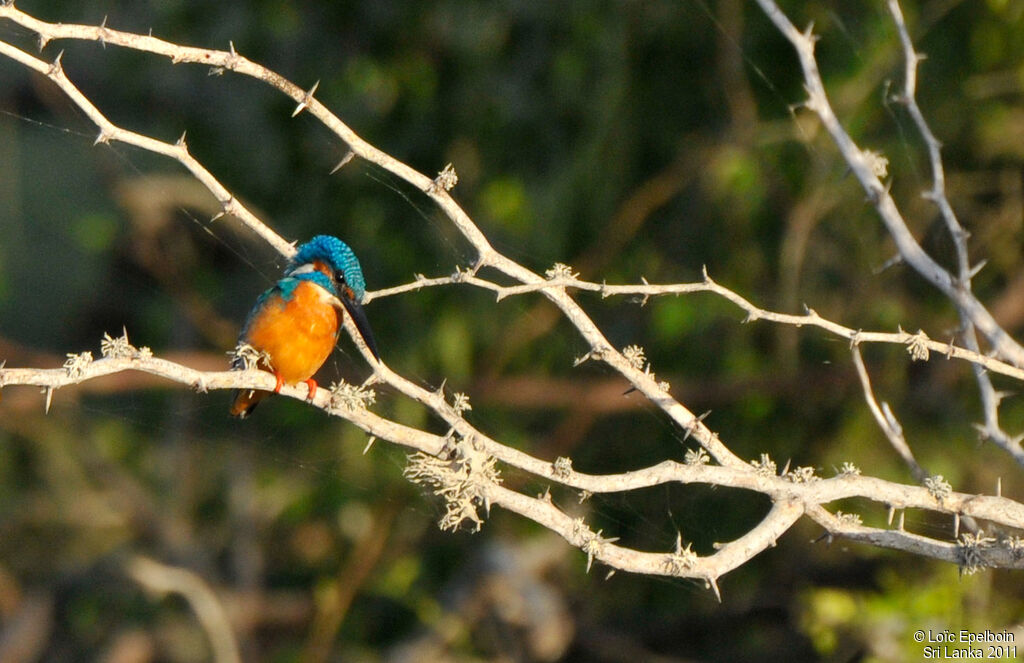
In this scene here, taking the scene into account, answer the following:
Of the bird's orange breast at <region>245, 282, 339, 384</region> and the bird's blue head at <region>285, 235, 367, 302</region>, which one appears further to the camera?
the bird's blue head at <region>285, 235, 367, 302</region>

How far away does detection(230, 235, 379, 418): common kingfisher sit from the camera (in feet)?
10.1

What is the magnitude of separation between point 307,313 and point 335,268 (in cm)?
16

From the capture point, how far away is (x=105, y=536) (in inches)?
269

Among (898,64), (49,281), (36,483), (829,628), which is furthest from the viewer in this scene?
(49,281)

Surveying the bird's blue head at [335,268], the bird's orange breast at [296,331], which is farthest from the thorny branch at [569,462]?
the bird's blue head at [335,268]

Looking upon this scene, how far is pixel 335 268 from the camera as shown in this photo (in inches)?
129

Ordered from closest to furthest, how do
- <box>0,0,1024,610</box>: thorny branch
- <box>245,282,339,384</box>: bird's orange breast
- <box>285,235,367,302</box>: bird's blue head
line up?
<box>0,0,1024,610</box>: thorny branch < <box>245,282,339,384</box>: bird's orange breast < <box>285,235,367,302</box>: bird's blue head

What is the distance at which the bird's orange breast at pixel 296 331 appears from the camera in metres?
3.07

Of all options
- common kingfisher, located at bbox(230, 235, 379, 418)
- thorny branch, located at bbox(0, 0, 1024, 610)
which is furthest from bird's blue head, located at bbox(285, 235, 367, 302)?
thorny branch, located at bbox(0, 0, 1024, 610)

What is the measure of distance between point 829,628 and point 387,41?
303 cm

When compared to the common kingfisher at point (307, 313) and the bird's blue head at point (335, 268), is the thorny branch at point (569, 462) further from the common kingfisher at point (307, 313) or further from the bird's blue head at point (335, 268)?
the bird's blue head at point (335, 268)

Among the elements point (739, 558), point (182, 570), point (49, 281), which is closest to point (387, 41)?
point (182, 570)

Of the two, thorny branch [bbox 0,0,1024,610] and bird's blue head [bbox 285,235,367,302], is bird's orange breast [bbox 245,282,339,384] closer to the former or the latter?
bird's blue head [bbox 285,235,367,302]

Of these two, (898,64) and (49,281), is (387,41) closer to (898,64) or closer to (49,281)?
(898,64)
